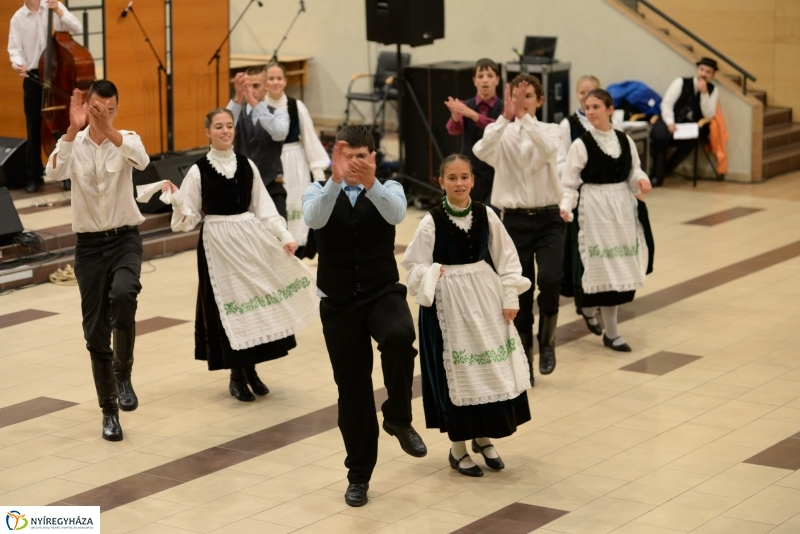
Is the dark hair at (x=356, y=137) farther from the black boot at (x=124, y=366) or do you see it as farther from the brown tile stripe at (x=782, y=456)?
the brown tile stripe at (x=782, y=456)

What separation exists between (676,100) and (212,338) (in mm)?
8007

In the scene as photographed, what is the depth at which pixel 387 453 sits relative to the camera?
578 centimetres

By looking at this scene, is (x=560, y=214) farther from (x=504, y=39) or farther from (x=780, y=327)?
(x=504, y=39)

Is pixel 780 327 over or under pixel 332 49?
under

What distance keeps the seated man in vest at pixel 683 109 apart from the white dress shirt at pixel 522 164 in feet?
21.6

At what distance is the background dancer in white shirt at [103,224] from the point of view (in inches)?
229

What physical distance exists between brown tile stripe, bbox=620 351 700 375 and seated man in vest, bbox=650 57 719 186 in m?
6.01

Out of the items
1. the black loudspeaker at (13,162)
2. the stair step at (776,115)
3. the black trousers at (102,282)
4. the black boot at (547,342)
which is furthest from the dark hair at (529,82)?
the stair step at (776,115)

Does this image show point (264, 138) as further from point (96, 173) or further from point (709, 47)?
point (709, 47)

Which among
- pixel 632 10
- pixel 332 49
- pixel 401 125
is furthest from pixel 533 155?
pixel 332 49

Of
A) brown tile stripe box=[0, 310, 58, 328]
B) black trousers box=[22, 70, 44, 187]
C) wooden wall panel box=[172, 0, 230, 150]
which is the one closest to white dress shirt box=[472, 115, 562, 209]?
brown tile stripe box=[0, 310, 58, 328]

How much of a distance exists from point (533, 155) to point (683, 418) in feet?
5.19

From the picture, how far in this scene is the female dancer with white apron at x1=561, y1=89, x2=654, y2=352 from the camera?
7059 millimetres

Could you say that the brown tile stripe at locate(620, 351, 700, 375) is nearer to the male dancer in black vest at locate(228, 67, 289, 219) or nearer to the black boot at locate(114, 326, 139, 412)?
the male dancer in black vest at locate(228, 67, 289, 219)
